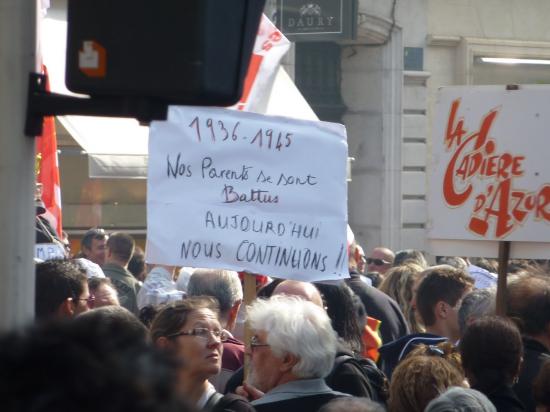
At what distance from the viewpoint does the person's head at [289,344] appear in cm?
377

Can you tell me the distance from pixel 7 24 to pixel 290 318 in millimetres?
1740

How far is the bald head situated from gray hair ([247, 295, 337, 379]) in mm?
936

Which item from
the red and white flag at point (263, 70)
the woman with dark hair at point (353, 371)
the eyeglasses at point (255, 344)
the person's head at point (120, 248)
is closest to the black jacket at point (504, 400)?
the woman with dark hair at point (353, 371)

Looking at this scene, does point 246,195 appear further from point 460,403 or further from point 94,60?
point 94,60

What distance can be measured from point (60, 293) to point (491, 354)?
148 centimetres

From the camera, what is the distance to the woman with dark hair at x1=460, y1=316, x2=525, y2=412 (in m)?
3.88

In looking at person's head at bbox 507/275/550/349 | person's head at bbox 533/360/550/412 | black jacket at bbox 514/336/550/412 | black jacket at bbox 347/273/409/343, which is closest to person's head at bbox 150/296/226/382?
person's head at bbox 533/360/550/412

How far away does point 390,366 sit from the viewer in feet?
16.8

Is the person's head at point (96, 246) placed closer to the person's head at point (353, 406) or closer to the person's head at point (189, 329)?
the person's head at point (189, 329)

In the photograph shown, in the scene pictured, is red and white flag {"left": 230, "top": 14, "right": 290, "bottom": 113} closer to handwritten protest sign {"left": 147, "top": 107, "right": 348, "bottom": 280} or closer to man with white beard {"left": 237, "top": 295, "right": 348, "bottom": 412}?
handwritten protest sign {"left": 147, "top": 107, "right": 348, "bottom": 280}

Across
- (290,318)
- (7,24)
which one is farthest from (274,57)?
(7,24)

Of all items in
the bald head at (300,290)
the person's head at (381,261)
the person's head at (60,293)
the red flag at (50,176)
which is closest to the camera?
the person's head at (60,293)

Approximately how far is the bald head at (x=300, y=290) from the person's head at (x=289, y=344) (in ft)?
3.02

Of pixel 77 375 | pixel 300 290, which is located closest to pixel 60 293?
pixel 300 290
